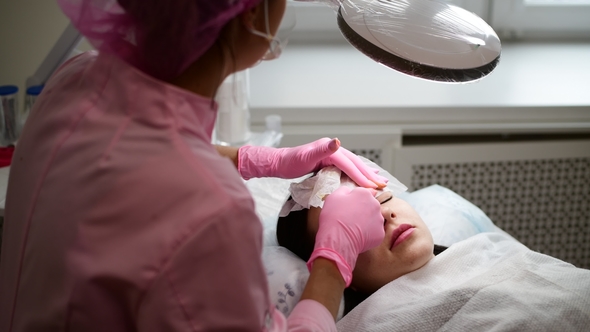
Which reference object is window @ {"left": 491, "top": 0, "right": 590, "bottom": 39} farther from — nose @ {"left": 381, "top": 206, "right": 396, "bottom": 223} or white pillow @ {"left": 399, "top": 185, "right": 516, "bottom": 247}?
nose @ {"left": 381, "top": 206, "right": 396, "bottom": 223}

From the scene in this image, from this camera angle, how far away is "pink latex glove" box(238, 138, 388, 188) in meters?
1.28

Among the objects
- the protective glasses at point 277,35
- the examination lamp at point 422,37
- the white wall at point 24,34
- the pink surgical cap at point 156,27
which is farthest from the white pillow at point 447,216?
the white wall at point 24,34

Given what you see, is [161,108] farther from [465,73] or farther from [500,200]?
[500,200]

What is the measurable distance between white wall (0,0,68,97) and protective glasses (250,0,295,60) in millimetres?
1212

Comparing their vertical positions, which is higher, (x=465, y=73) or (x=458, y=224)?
(x=465, y=73)

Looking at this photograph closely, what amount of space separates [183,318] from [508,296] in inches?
27.8

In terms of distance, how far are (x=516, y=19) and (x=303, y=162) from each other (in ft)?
5.02

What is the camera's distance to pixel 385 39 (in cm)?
93

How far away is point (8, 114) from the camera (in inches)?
63.2

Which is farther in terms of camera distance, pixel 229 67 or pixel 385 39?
pixel 385 39

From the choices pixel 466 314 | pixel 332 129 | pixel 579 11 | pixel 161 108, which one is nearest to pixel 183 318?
pixel 161 108

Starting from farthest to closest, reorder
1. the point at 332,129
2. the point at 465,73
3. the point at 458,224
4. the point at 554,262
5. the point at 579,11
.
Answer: the point at 579,11, the point at 332,129, the point at 458,224, the point at 554,262, the point at 465,73

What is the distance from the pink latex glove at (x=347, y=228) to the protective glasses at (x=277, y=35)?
0.35m

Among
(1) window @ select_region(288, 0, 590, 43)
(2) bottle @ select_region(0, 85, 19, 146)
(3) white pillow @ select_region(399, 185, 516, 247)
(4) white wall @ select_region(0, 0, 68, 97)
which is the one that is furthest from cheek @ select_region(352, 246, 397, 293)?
(1) window @ select_region(288, 0, 590, 43)
